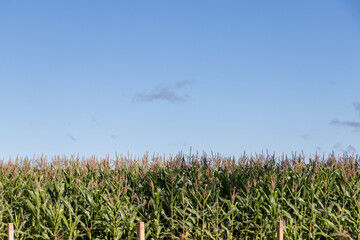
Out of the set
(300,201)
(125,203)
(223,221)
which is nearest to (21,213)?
(125,203)

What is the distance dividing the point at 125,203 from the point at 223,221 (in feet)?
6.25

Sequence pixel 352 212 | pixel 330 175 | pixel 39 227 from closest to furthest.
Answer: pixel 39 227 → pixel 352 212 → pixel 330 175

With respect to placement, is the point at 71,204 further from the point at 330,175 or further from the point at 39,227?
the point at 330,175

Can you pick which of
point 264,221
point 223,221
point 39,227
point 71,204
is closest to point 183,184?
point 223,221

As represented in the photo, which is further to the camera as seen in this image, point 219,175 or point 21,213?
point 219,175

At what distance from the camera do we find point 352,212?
8523 millimetres

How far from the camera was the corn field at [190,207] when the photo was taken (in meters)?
7.89

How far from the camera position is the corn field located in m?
7.89

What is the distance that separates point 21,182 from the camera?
365 inches

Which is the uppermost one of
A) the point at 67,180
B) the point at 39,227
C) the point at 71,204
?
the point at 67,180

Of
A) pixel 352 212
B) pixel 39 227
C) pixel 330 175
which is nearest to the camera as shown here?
pixel 39 227

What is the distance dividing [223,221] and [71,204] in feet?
10.0

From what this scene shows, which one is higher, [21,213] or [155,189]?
[155,189]

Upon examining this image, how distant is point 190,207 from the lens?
8.32 m
